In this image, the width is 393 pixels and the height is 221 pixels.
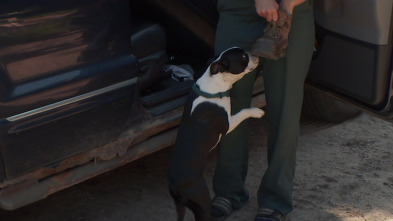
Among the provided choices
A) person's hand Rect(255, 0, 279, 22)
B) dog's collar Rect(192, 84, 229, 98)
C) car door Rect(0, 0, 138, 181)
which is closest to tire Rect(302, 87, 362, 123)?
dog's collar Rect(192, 84, 229, 98)

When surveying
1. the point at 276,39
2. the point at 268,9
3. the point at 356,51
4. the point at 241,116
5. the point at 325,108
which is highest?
the point at 268,9

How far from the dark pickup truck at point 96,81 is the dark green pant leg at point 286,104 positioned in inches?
8.7

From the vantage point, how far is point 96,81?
132 inches

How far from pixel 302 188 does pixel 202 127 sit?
3.19 ft

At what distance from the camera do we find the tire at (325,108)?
4.82m

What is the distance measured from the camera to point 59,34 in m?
3.20

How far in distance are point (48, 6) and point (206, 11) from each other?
127 cm

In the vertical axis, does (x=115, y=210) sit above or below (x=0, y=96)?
below

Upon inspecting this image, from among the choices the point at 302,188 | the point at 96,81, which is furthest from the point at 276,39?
the point at 302,188

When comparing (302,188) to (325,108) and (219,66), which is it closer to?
(325,108)

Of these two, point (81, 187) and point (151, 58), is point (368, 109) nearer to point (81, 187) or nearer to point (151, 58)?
point (151, 58)

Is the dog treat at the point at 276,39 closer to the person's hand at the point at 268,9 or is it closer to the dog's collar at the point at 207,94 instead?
the person's hand at the point at 268,9

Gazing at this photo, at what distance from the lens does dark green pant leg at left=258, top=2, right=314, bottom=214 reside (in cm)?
342

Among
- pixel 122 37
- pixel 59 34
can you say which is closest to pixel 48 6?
pixel 59 34
